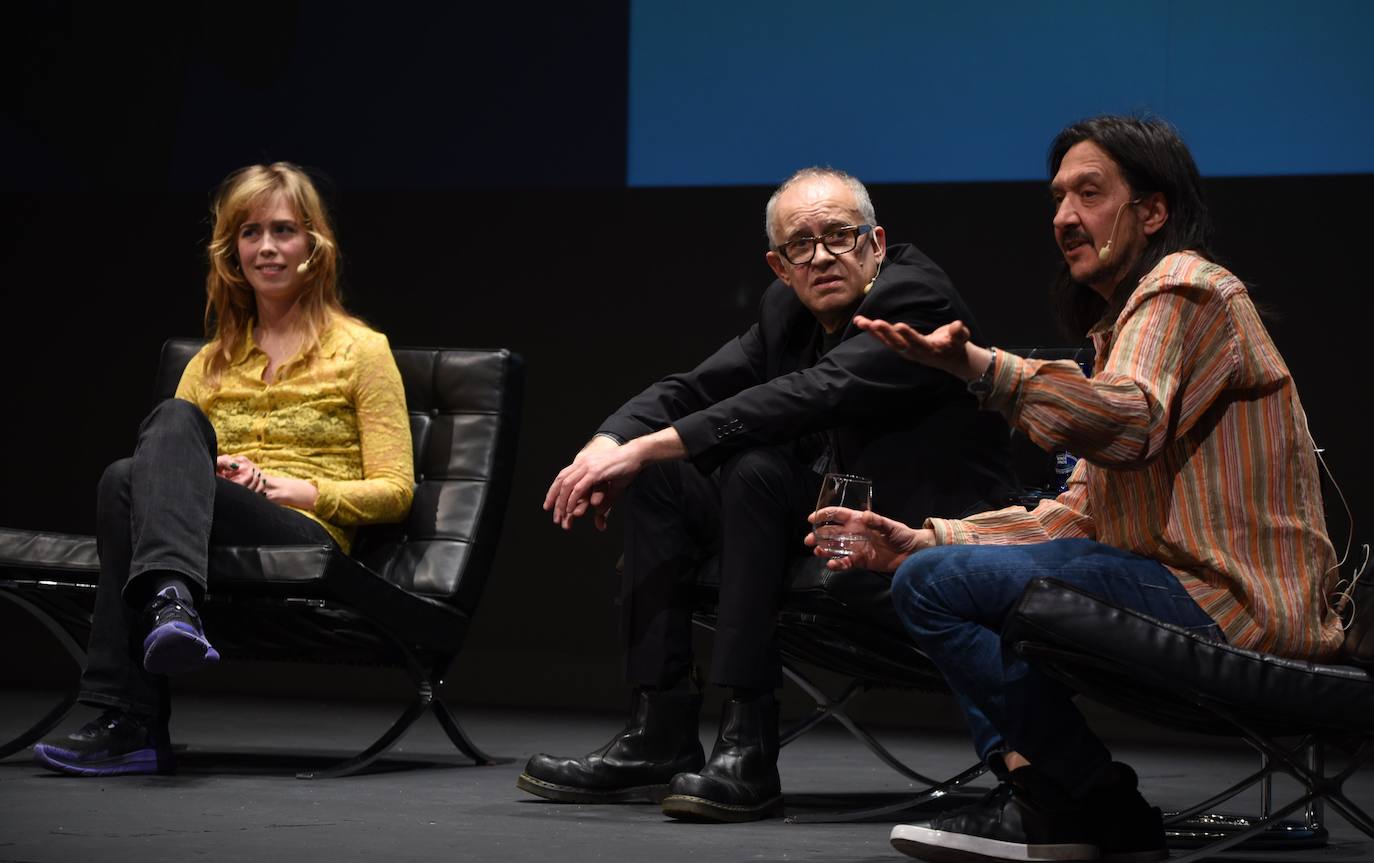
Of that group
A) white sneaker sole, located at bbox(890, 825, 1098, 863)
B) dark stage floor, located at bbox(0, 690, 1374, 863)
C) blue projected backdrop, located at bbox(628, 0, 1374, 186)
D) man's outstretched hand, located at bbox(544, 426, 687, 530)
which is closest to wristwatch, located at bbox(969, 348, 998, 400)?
white sneaker sole, located at bbox(890, 825, 1098, 863)

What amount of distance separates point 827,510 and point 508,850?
0.63m

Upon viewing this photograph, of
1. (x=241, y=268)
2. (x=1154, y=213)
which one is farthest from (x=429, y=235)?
(x=1154, y=213)

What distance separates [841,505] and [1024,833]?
49 centimetres

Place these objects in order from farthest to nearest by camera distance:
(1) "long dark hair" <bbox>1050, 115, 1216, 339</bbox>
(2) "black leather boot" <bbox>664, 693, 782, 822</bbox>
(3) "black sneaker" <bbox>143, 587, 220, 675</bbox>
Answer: (3) "black sneaker" <bbox>143, 587, 220, 675</bbox> < (2) "black leather boot" <bbox>664, 693, 782, 822</bbox> < (1) "long dark hair" <bbox>1050, 115, 1216, 339</bbox>

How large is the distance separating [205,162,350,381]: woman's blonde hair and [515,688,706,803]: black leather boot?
49.0 inches

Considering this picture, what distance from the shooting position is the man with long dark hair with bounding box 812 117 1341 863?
2.00 meters

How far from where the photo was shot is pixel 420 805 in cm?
277

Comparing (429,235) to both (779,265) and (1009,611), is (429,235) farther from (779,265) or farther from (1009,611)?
(1009,611)

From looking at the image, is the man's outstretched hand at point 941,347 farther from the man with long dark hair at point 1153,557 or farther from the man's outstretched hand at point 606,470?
the man's outstretched hand at point 606,470

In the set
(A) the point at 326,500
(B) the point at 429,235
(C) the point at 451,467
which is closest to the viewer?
(A) the point at 326,500

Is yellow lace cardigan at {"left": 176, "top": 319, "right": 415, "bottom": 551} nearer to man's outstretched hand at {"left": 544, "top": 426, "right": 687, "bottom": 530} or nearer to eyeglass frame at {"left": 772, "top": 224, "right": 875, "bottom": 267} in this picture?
man's outstretched hand at {"left": 544, "top": 426, "right": 687, "bottom": 530}

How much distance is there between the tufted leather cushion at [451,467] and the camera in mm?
3500

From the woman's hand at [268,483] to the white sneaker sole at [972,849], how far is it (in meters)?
1.62

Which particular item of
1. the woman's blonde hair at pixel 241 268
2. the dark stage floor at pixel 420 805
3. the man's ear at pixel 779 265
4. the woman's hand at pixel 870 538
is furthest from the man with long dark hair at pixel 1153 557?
the woman's blonde hair at pixel 241 268
